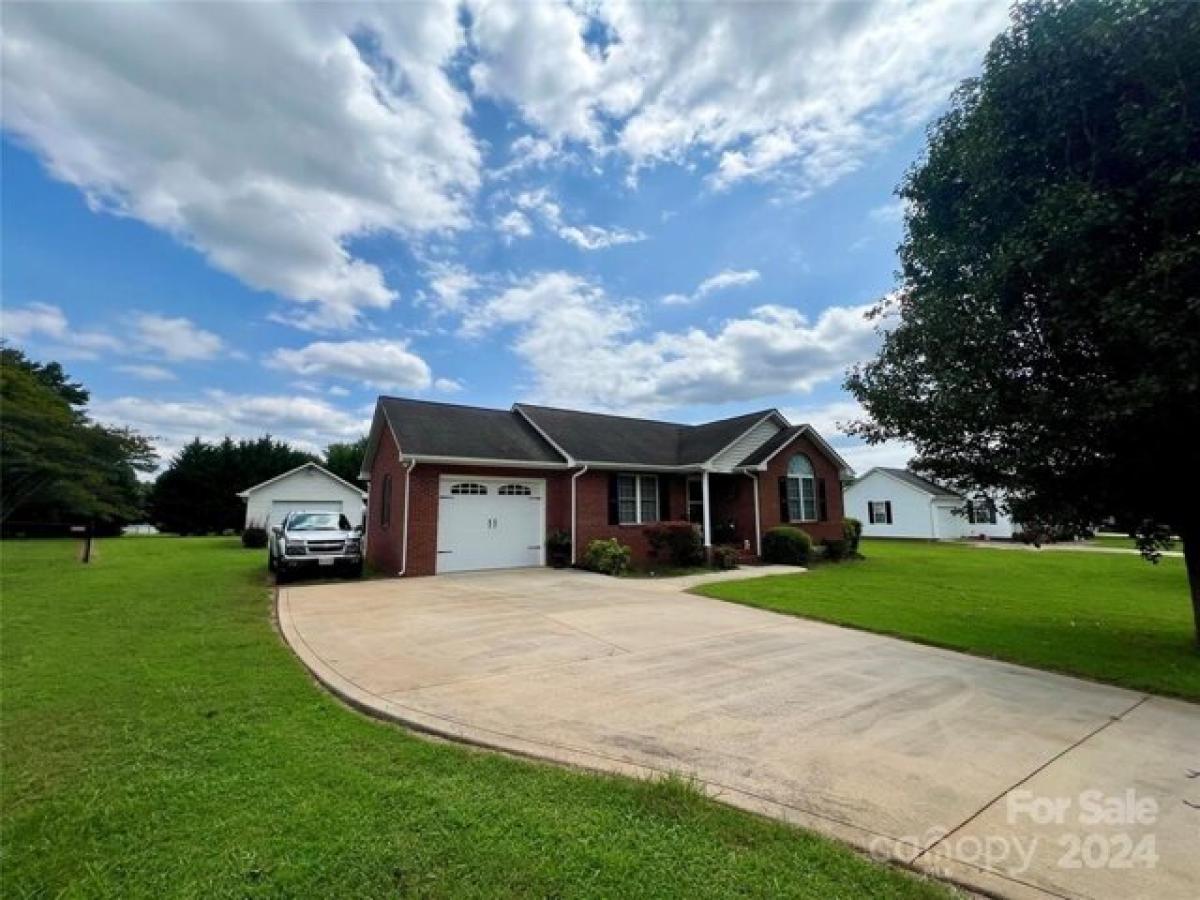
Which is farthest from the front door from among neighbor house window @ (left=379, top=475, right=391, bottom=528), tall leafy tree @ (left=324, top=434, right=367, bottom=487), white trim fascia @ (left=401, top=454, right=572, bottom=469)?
tall leafy tree @ (left=324, top=434, right=367, bottom=487)

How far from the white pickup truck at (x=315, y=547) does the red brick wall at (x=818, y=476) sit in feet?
39.5

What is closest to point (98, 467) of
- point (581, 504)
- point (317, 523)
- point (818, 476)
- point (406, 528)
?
point (317, 523)

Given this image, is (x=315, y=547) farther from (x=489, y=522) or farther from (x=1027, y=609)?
(x=1027, y=609)

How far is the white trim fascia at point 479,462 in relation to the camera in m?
14.2

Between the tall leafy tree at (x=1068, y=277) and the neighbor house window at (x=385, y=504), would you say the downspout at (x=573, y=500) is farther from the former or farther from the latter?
the tall leafy tree at (x=1068, y=277)

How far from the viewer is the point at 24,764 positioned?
383cm

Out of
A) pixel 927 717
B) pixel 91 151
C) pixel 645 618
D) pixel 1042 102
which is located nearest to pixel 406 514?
pixel 645 618

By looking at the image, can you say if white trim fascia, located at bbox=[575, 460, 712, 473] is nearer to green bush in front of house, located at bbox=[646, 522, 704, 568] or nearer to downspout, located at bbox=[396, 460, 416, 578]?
green bush in front of house, located at bbox=[646, 522, 704, 568]

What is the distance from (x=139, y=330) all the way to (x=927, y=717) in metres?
21.4

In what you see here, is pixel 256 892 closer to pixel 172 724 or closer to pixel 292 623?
pixel 172 724

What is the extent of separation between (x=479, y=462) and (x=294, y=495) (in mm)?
19930

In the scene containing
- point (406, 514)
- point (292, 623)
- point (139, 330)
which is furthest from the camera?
point (139, 330)

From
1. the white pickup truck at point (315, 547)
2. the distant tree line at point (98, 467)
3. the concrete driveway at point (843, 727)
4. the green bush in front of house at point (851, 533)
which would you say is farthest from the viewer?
the distant tree line at point (98, 467)

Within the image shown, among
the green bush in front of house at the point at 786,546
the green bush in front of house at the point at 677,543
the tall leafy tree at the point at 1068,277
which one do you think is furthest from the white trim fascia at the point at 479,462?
the tall leafy tree at the point at 1068,277
